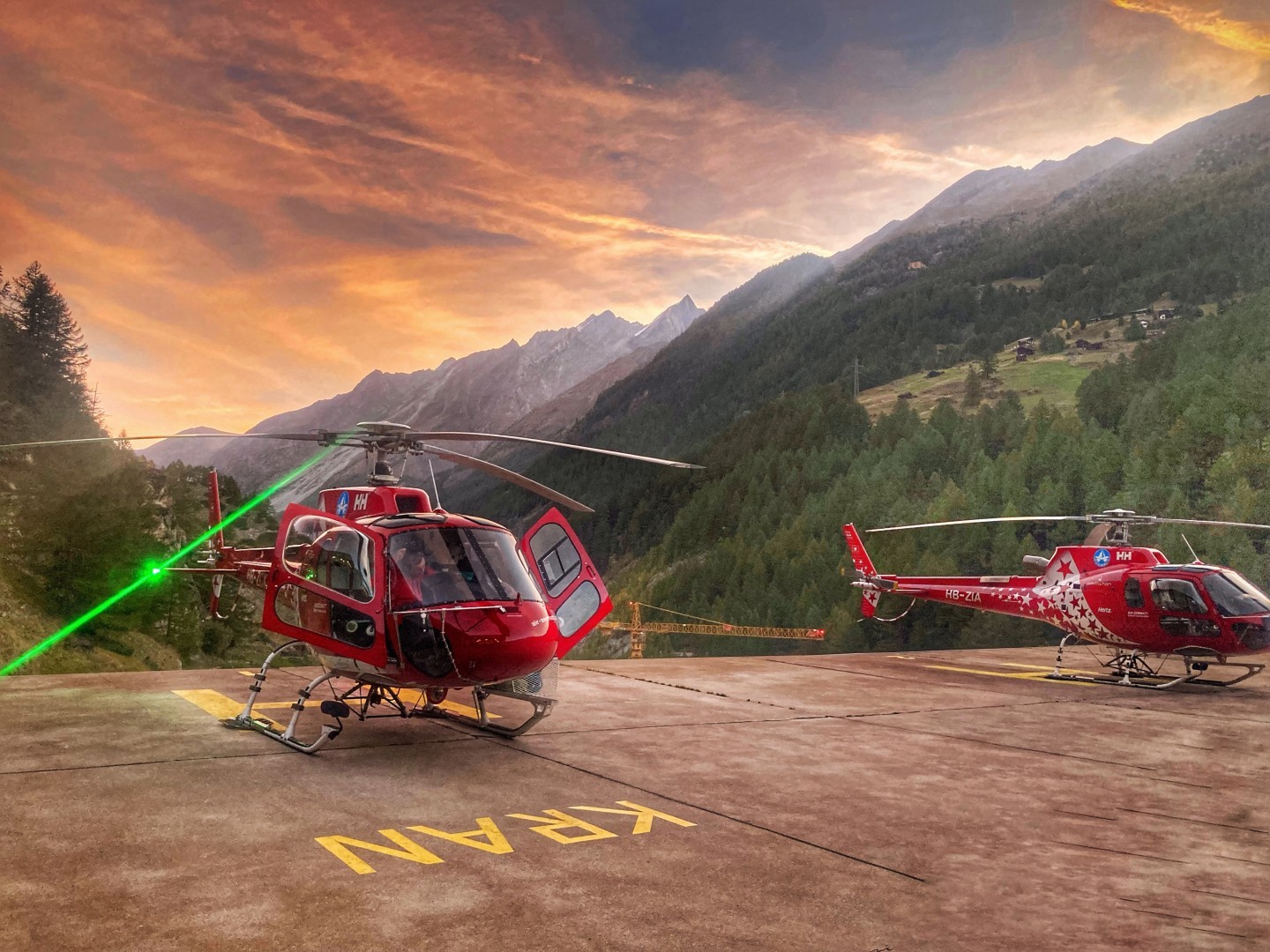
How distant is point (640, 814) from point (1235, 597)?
1200 cm

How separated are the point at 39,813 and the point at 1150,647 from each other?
49.7 feet

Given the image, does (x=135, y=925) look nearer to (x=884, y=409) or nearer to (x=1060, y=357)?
(x=884, y=409)

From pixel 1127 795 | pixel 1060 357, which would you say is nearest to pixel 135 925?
pixel 1127 795

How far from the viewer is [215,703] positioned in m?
11.2

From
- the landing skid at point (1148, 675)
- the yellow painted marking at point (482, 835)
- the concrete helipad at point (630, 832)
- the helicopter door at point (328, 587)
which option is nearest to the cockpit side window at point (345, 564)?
the helicopter door at point (328, 587)

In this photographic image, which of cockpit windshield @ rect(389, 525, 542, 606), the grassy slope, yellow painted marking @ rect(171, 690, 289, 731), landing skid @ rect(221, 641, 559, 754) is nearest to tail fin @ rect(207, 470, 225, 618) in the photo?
yellow painted marking @ rect(171, 690, 289, 731)

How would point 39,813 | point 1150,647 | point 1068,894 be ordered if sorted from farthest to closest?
point 1150,647 < point 39,813 < point 1068,894

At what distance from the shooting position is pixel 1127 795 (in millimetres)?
8078

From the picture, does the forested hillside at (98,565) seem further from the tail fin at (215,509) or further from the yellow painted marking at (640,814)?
the yellow painted marking at (640,814)

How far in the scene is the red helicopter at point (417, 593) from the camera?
27.8ft

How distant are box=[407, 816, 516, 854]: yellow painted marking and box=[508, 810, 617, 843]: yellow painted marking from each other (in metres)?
0.27

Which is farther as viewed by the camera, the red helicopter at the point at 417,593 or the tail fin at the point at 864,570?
the tail fin at the point at 864,570

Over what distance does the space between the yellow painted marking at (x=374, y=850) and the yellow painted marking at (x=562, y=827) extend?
848 mm

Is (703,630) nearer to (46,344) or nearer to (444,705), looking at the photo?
(46,344)
